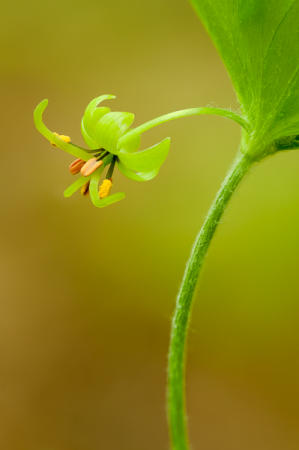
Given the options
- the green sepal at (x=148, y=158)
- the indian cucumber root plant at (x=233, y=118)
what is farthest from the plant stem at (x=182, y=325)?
the green sepal at (x=148, y=158)

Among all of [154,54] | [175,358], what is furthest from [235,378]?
[175,358]

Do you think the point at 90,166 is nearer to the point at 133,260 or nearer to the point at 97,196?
the point at 97,196

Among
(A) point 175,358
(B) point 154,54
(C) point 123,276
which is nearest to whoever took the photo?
(A) point 175,358

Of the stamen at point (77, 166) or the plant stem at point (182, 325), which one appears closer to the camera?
the plant stem at point (182, 325)

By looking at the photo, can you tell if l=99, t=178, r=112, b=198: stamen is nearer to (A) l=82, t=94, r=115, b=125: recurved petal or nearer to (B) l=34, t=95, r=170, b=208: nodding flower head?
(B) l=34, t=95, r=170, b=208: nodding flower head

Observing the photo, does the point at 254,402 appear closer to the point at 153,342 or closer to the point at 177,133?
the point at 153,342

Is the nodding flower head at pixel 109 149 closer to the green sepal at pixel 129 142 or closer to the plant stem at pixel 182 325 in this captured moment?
the green sepal at pixel 129 142
